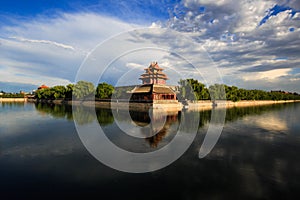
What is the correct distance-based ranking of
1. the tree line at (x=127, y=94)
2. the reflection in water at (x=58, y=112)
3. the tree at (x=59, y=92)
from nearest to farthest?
the reflection in water at (x=58, y=112), the tree line at (x=127, y=94), the tree at (x=59, y=92)

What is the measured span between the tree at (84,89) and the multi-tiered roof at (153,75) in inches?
592

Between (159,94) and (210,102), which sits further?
(210,102)

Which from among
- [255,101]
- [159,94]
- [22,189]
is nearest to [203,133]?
[22,189]

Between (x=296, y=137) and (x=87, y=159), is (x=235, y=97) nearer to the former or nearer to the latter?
(x=296, y=137)

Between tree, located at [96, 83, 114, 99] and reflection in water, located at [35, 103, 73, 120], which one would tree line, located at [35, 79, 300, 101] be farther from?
reflection in water, located at [35, 103, 73, 120]

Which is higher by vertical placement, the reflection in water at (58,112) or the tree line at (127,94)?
the tree line at (127,94)

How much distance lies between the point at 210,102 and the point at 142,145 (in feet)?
152

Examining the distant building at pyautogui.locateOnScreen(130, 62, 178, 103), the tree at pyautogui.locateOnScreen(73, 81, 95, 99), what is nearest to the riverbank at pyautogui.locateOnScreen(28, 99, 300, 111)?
the distant building at pyautogui.locateOnScreen(130, 62, 178, 103)

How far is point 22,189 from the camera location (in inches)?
307

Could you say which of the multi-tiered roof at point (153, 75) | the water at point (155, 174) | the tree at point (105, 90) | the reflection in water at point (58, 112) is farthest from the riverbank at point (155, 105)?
the water at point (155, 174)

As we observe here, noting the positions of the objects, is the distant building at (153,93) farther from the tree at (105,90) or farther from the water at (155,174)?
the water at (155,174)

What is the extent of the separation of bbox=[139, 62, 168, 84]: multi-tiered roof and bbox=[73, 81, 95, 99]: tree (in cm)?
1504

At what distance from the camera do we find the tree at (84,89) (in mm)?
57147

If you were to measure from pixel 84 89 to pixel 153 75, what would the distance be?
66.6 ft
